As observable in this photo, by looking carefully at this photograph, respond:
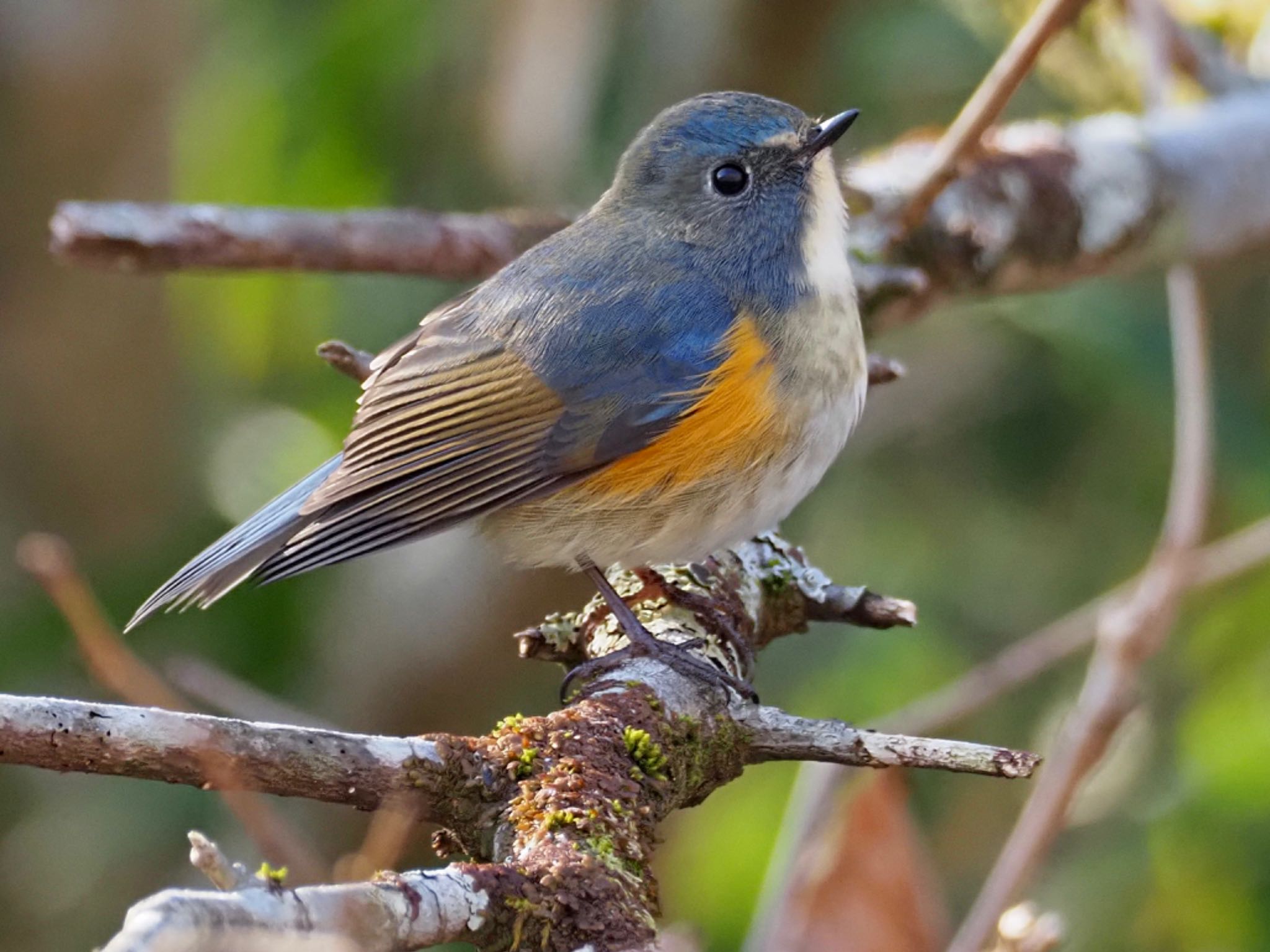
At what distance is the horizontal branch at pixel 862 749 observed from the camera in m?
1.77

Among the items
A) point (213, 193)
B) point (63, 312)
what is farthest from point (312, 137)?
point (63, 312)

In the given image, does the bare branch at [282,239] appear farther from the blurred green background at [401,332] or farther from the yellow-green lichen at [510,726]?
the yellow-green lichen at [510,726]

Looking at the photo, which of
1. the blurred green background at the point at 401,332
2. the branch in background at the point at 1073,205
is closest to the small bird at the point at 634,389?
the branch in background at the point at 1073,205

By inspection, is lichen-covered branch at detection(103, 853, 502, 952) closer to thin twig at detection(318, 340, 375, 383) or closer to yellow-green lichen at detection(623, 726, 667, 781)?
yellow-green lichen at detection(623, 726, 667, 781)

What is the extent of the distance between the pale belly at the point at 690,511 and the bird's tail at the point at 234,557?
1.47 feet

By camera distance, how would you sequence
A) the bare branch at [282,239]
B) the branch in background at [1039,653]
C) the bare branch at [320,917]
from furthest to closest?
the bare branch at [282,239], the branch in background at [1039,653], the bare branch at [320,917]

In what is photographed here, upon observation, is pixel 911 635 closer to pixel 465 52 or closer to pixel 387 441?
pixel 387 441

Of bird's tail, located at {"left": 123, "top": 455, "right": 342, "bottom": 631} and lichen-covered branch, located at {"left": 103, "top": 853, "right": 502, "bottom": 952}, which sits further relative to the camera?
bird's tail, located at {"left": 123, "top": 455, "right": 342, "bottom": 631}

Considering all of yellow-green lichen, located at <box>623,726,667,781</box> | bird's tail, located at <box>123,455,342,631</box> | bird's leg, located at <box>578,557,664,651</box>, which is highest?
bird's tail, located at <box>123,455,342,631</box>

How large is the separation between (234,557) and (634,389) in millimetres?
869

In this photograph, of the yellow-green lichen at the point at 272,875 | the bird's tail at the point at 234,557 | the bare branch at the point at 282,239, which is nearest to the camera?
the yellow-green lichen at the point at 272,875

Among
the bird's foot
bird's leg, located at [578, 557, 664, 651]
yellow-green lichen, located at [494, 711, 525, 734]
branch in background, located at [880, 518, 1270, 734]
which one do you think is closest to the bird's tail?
bird's leg, located at [578, 557, 664, 651]

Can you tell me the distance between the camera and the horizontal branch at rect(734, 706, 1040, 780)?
5.81ft

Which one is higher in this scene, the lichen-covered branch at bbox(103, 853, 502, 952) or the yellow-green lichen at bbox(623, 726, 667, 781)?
the yellow-green lichen at bbox(623, 726, 667, 781)
